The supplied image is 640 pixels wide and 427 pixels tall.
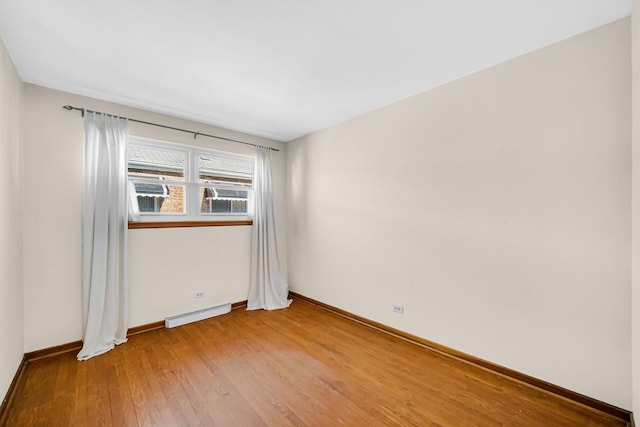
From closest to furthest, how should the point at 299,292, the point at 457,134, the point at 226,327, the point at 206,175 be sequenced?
1. the point at 457,134
2. the point at 226,327
3. the point at 206,175
4. the point at 299,292

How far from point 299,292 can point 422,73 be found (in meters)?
3.30

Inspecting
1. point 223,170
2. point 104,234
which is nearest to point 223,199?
point 223,170

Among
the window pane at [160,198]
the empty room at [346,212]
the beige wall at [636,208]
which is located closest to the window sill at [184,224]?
the empty room at [346,212]

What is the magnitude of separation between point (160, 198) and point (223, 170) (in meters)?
0.88

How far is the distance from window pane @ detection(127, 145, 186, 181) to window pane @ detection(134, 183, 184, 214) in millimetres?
123

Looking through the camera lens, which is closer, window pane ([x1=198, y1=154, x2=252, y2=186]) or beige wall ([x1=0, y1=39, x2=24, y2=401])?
beige wall ([x1=0, y1=39, x2=24, y2=401])

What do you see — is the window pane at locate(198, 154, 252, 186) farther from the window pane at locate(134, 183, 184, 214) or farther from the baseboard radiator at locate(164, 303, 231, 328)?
the baseboard radiator at locate(164, 303, 231, 328)

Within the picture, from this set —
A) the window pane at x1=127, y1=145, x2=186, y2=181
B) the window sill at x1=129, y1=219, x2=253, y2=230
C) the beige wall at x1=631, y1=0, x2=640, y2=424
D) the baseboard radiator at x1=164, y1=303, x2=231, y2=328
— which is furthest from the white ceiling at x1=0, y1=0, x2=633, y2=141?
the baseboard radiator at x1=164, y1=303, x2=231, y2=328

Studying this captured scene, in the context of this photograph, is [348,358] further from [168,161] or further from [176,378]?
[168,161]

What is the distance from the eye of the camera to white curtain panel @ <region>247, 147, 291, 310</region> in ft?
12.3

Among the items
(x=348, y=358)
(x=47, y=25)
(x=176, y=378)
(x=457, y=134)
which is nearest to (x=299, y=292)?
(x=348, y=358)

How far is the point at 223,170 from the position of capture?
3643mm

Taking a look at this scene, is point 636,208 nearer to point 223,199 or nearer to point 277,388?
point 277,388

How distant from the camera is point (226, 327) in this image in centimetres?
308
